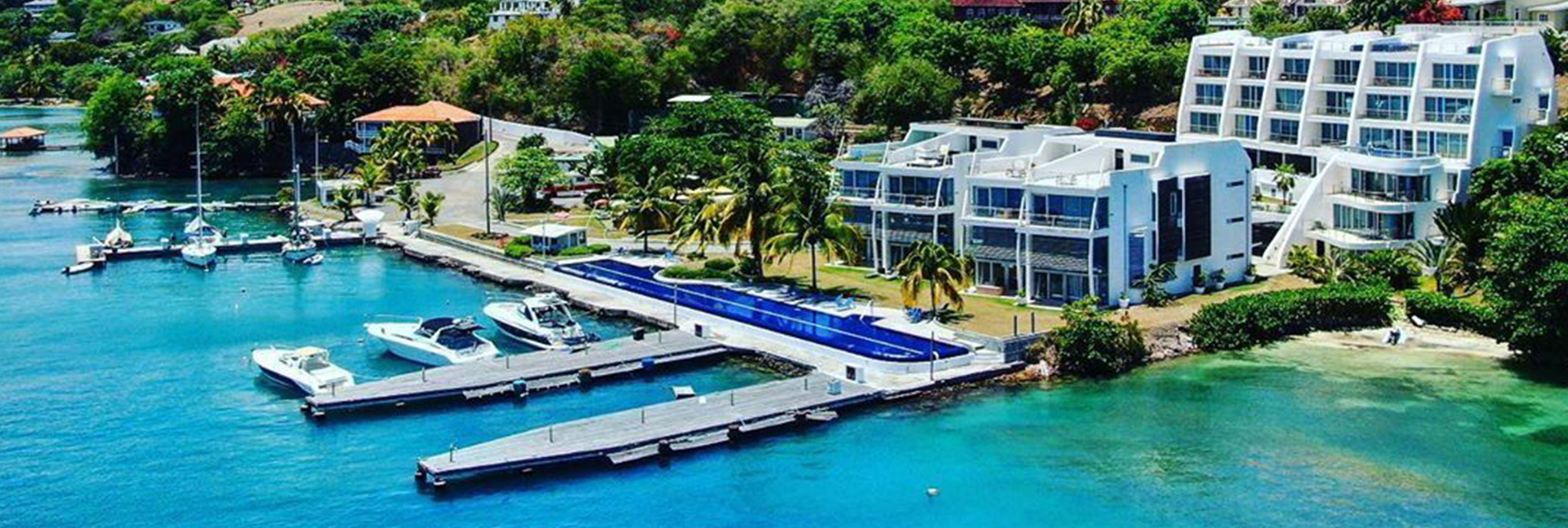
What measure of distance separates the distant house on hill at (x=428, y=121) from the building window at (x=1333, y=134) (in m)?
67.2

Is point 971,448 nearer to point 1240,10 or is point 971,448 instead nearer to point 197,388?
point 197,388

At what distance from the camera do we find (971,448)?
55562mm

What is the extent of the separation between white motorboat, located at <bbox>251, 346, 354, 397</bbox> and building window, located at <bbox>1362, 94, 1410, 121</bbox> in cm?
5345

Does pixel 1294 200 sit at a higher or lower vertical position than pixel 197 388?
higher

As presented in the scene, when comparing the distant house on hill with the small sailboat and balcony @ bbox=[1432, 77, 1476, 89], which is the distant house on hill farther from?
balcony @ bbox=[1432, 77, 1476, 89]

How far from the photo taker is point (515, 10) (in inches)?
7362

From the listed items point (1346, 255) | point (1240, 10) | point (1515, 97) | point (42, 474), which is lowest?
point (42, 474)

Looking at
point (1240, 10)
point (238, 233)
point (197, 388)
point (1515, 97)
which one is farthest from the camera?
point (1240, 10)

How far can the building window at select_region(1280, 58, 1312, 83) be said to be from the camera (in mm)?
94312

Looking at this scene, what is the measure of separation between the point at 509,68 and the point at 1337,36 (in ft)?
249

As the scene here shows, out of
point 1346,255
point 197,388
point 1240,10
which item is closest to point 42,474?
point 197,388

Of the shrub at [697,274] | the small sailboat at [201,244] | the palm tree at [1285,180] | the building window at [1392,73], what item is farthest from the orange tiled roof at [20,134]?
the building window at [1392,73]

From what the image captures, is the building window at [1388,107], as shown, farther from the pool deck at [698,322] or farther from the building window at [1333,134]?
the pool deck at [698,322]

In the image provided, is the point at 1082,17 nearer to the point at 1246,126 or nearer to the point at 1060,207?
the point at 1246,126
